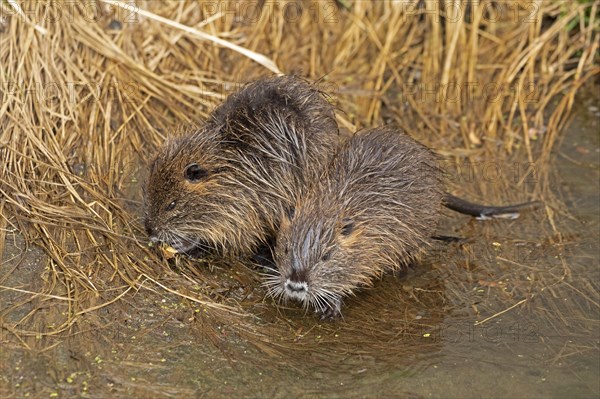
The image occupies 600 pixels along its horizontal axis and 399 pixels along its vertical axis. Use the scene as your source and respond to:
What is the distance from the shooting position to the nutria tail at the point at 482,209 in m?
4.45

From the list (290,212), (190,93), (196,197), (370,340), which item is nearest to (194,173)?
(196,197)

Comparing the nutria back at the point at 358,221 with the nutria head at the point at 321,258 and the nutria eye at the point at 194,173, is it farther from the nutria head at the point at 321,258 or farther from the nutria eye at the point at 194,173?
the nutria eye at the point at 194,173

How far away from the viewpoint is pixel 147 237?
4020mm

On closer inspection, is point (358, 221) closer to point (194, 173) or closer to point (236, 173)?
point (236, 173)

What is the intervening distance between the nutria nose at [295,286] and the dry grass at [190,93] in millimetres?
144

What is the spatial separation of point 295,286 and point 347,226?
1.15ft

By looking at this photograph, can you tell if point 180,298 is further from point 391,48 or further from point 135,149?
point 391,48

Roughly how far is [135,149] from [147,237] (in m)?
0.76

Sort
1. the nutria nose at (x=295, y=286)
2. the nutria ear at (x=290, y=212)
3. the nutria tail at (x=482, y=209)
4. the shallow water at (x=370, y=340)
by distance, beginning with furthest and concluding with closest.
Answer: the nutria tail at (x=482, y=209)
the nutria ear at (x=290, y=212)
the nutria nose at (x=295, y=286)
the shallow water at (x=370, y=340)

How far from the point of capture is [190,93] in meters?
5.01

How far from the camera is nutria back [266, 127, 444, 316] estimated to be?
368 centimetres

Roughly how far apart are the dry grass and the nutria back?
0.21 m

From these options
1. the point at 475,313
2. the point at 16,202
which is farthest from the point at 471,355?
the point at 16,202

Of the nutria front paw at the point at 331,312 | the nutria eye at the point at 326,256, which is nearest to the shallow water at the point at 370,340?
the nutria front paw at the point at 331,312
